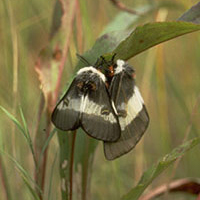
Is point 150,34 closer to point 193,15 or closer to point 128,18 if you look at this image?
point 193,15

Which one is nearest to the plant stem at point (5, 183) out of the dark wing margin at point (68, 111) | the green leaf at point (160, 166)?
the dark wing margin at point (68, 111)

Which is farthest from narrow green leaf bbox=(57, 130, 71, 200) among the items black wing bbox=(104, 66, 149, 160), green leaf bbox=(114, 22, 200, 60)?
green leaf bbox=(114, 22, 200, 60)

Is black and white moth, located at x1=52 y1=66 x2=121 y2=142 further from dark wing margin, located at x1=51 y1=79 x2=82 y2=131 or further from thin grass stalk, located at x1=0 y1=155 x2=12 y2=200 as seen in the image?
thin grass stalk, located at x1=0 y1=155 x2=12 y2=200

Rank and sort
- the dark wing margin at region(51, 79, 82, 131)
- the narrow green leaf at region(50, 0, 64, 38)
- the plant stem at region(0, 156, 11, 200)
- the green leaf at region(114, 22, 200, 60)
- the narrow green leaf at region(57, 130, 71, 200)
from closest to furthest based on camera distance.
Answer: the green leaf at region(114, 22, 200, 60) → the dark wing margin at region(51, 79, 82, 131) → the narrow green leaf at region(57, 130, 71, 200) → the plant stem at region(0, 156, 11, 200) → the narrow green leaf at region(50, 0, 64, 38)

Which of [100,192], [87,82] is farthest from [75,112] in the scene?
[100,192]

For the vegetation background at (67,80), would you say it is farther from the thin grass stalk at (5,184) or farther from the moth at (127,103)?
the moth at (127,103)

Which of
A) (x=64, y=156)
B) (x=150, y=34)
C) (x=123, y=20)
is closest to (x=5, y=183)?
(x=64, y=156)
